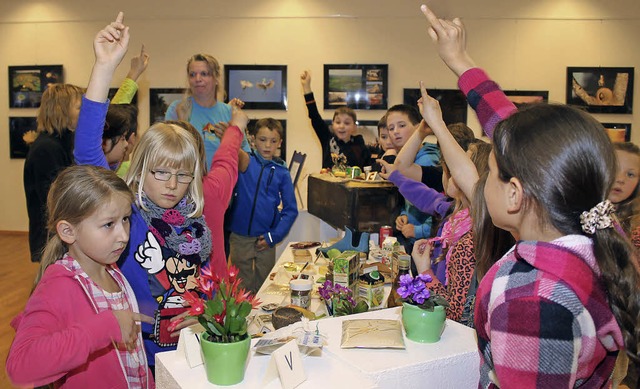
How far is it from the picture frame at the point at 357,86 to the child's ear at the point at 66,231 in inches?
245

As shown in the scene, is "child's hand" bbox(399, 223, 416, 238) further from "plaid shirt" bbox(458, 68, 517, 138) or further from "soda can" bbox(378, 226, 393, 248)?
"plaid shirt" bbox(458, 68, 517, 138)

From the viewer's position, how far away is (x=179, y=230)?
1.99 meters

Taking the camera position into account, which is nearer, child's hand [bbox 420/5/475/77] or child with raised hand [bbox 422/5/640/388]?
child with raised hand [bbox 422/5/640/388]

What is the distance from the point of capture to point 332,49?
7605 mm

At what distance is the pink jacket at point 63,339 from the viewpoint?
51.9 inches

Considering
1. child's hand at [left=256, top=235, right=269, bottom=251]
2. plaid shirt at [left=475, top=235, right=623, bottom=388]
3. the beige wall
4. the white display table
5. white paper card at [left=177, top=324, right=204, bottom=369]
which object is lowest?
child's hand at [left=256, top=235, right=269, bottom=251]

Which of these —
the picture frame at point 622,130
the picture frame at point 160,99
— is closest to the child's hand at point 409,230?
the picture frame at point 160,99

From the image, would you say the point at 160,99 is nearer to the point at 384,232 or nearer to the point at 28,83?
the point at 28,83

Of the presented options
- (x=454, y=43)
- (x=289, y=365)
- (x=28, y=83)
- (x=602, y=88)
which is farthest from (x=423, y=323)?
(x=28, y=83)

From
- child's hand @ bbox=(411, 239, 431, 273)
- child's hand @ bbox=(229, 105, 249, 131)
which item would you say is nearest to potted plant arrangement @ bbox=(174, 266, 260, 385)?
child's hand @ bbox=(411, 239, 431, 273)

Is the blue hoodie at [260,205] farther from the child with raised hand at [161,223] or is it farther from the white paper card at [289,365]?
the white paper card at [289,365]

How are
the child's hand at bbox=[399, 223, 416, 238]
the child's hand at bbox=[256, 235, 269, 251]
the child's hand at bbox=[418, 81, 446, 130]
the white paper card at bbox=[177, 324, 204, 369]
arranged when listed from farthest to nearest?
1. the child's hand at bbox=[256, 235, 269, 251]
2. the child's hand at bbox=[399, 223, 416, 238]
3. the child's hand at bbox=[418, 81, 446, 130]
4. the white paper card at bbox=[177, 324, 204, 369]

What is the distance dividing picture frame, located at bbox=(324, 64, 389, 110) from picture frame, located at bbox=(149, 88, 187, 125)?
6.87 feet

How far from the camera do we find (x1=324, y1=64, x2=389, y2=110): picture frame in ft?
24.8
